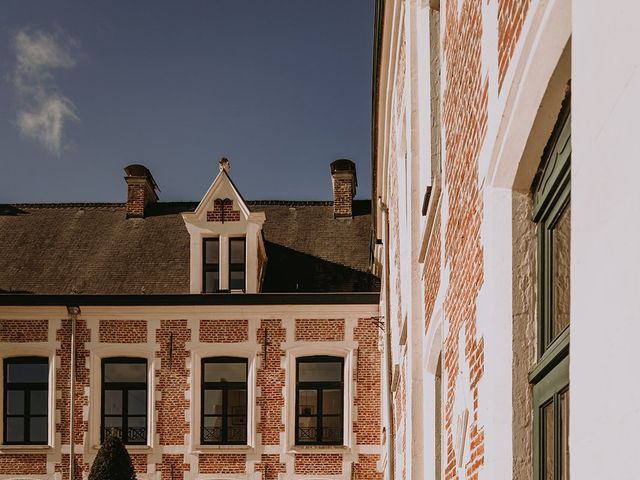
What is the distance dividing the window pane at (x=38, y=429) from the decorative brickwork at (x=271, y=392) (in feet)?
15.1

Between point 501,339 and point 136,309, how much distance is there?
1839cm

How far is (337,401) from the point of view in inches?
835

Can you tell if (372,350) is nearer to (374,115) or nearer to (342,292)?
(342,292)

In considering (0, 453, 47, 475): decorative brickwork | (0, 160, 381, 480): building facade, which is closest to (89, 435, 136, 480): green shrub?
(0, 160, 381, 480): building facade

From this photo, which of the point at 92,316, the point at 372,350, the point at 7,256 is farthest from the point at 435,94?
the point at 7,256

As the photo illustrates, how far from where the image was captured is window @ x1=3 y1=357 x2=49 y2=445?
70.5 ft

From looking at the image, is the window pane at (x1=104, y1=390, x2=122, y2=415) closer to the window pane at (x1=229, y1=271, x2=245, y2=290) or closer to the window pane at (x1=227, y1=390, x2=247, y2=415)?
the window pane at (x1=227, y1=390, x2=247, y2=415)

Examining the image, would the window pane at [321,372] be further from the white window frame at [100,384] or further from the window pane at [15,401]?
the window pane at [15,401]

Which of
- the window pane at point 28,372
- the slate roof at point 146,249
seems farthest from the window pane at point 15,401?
the slate roof at point 146,249

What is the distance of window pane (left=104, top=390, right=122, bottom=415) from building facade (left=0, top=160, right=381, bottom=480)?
1.1 inches

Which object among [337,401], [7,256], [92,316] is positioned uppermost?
[7,256]

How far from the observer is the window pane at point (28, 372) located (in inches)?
850

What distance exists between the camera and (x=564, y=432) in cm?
320

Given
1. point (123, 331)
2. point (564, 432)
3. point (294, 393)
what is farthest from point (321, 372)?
point (564, 432)
